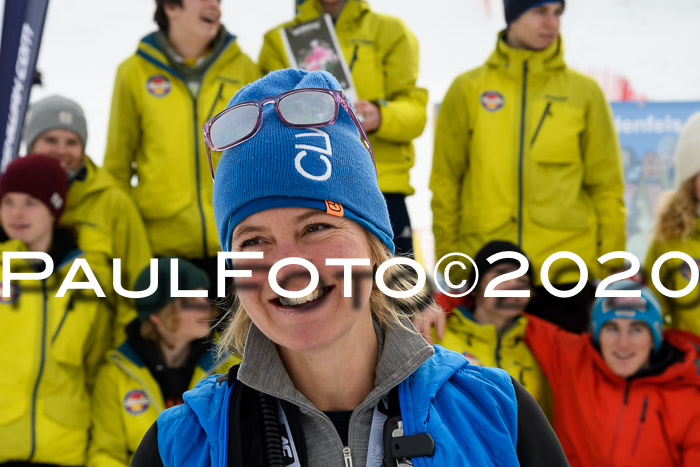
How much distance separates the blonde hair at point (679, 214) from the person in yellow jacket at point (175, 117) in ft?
7.51

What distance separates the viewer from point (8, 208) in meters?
3.95

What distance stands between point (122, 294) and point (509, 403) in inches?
116

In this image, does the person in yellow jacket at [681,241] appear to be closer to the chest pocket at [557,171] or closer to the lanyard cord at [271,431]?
the chest pocket at [557,171]

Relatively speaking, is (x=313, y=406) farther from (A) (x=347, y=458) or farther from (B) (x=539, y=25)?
(B) (x=539, y=25)

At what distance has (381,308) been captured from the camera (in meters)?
1.71

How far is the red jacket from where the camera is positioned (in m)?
3.65

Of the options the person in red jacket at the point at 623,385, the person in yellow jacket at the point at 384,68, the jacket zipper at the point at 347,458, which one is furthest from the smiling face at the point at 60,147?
the jacket zipper at the point at 347,458

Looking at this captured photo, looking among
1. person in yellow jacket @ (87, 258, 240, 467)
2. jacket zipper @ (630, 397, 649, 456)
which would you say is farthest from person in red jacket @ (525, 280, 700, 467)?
person in yellow jacket @ (87, 258, 240, 467)

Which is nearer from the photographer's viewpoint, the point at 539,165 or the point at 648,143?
the point at 539,165

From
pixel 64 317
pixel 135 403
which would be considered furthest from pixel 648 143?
pixel 64 317

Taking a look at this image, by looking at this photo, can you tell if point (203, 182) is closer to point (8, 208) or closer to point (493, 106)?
point (8, 208)

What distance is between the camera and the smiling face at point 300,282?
1485 millimetres

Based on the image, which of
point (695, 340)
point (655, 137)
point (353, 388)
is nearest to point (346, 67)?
point (695, 340)

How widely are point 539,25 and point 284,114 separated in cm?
296
